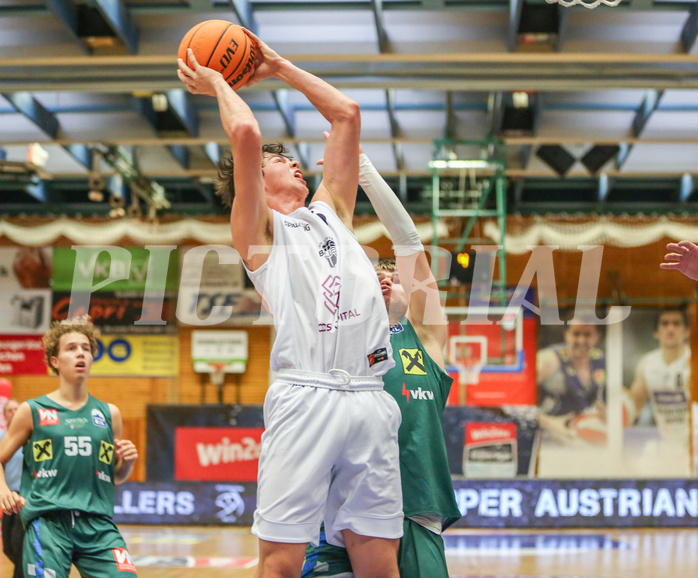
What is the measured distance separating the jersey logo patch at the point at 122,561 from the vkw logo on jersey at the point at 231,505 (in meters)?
6.73

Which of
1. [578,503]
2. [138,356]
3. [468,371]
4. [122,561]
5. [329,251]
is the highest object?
[138,356]

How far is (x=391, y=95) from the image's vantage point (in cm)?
1020

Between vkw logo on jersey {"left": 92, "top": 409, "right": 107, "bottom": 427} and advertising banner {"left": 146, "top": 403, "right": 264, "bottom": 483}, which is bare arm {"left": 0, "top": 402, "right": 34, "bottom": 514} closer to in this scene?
vkw logo on jersey {"left": 92, "top": 409, "right": 107, "bottom": 427}

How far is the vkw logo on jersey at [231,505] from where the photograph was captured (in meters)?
10.7

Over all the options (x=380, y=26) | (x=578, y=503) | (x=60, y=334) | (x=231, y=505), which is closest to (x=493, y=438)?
(x=578, y=503)

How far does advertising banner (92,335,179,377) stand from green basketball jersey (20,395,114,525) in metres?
10.9

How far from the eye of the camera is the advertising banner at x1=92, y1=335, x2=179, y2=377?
601 inches

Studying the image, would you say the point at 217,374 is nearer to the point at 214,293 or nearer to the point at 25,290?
the point at 214,293

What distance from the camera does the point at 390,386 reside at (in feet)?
10.7

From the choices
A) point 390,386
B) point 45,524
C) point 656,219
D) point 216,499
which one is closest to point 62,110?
point 216,499

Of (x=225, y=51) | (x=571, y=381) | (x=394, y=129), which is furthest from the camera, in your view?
(x=571, y=381)

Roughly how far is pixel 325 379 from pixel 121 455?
2.35 meters

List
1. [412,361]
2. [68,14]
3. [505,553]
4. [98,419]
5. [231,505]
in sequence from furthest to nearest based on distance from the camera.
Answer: [231,505], [505,553], [68,14], [98,419], [412,361]

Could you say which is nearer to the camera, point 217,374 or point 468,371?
point 468,371
